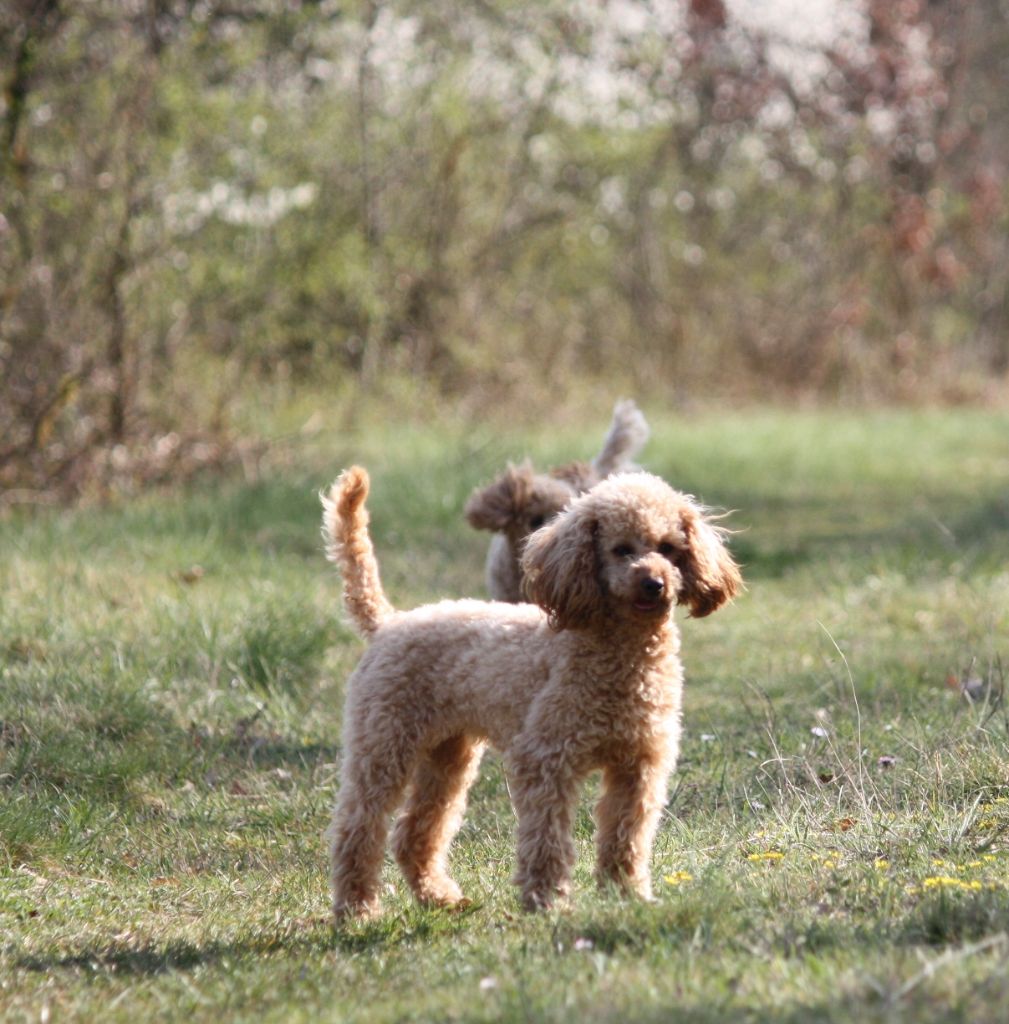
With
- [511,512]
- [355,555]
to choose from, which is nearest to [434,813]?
[355,555]

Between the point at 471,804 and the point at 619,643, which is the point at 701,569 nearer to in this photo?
the point at 619,643

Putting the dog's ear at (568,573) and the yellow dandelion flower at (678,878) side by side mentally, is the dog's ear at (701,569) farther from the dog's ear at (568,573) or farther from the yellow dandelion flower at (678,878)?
the yellow dandelion flower at (678,878)

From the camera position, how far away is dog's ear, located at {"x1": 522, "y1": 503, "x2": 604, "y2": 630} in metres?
4.20

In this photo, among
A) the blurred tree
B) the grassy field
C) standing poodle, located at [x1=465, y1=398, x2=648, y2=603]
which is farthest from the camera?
the blurred tree

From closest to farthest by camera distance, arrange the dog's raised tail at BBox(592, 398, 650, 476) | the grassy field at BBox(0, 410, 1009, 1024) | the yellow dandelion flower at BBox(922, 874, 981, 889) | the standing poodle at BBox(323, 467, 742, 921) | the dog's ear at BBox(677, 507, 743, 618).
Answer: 1. the grassy field at BBox(0, 410, 1009, 1024)
2. the yellow dandelion flower at BBox(922, 874, 981, 889)
3. the standing poodle at BBox(323, 467, 742, 921)
4. the dog's ear at BBox(677, 507, 743, 618)
5. the dog's raised tail at BBox(592, 398, 650, 476)

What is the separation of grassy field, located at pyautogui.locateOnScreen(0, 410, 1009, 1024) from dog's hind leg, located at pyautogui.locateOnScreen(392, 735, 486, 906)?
0.50 feet

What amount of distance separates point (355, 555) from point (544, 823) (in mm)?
1155

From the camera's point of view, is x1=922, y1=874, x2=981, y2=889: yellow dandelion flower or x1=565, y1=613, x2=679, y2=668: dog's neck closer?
x1=922, y1=874, x2=981, y2=889: yellow dandelion flower

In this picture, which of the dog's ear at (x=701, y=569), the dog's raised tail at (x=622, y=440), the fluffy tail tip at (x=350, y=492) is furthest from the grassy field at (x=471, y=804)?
the fluffy tail tip at (x=350, y=492)

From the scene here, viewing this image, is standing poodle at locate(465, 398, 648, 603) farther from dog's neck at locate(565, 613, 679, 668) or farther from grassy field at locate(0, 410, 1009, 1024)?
dog's neck at locate(565, 613, 679, 668)

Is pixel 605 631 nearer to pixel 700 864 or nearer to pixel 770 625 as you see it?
pixel 700 864

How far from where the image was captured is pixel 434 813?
4.76 meters

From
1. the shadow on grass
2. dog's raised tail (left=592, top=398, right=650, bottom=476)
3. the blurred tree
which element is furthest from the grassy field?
the blurred tree

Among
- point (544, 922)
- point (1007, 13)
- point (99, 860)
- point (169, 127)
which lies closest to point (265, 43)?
point (169, 127)
